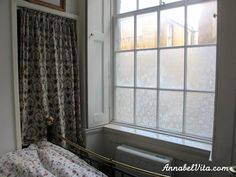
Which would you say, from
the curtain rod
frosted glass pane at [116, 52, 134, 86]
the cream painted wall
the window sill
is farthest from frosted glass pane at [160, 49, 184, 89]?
the cream painted wall

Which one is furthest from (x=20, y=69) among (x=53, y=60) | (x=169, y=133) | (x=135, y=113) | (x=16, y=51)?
(x=169, y=133)

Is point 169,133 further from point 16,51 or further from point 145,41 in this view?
point 16,51

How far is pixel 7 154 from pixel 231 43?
6.10 feet

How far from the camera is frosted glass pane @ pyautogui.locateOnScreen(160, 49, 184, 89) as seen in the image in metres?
1.98

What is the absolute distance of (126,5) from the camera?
2402 mm

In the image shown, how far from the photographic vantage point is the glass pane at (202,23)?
1.79 meters

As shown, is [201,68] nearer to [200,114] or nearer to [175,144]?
[200,114]

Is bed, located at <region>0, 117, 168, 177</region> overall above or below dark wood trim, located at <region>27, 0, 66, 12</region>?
below

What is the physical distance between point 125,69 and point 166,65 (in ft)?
1.78

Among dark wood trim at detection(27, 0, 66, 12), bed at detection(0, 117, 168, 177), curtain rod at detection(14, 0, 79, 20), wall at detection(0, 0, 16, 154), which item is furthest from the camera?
dark wood trim at detection(27, 0, 66, 12)

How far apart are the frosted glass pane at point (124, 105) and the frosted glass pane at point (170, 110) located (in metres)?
0.38

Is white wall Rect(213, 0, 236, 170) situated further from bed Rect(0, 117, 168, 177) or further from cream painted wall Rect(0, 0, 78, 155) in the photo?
cream painted wall Rect(0, 0, 78, 155)

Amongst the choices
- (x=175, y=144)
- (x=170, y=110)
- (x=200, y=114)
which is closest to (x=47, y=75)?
(x=170, y=110)

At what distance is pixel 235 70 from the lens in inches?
54.6
